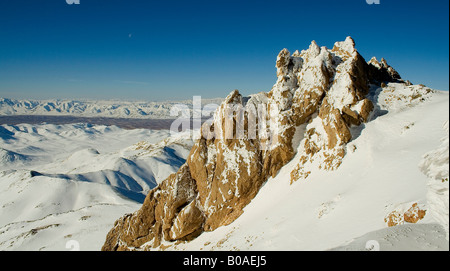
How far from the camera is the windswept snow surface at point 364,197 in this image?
43.2ft

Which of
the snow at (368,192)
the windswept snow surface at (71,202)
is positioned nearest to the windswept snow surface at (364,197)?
the snow at (368,192)

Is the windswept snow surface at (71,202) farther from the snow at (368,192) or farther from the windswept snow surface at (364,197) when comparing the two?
the windswept snow surface at (364,197)

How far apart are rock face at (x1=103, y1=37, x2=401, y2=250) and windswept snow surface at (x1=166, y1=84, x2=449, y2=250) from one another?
1815 millimetres

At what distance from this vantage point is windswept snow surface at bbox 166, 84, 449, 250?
13180 millimetres

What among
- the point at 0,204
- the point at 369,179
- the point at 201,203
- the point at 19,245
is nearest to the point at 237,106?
the point at 201,203

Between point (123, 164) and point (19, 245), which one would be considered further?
point (123, 164)

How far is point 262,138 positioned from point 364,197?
1670cm

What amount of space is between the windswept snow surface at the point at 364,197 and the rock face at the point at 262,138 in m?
1.82

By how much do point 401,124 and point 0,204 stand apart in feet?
Answer: 489

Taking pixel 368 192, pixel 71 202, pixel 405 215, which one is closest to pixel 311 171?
pixel 368 192

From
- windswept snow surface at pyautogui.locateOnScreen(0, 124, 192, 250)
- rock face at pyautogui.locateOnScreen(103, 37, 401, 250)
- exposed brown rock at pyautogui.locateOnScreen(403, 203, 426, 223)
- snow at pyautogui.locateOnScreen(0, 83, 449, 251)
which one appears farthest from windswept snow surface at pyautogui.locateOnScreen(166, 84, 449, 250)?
windswept snow surface at pyautogui.locateOnScreen(0, 124, 192, 250)
